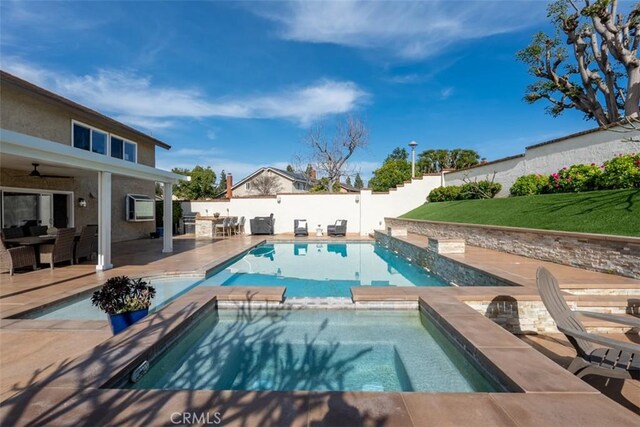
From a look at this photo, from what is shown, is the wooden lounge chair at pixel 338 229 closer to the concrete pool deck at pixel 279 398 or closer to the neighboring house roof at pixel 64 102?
the neighboring house roof at pixel 64 102

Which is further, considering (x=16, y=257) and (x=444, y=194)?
Result: (x=444, y=194)

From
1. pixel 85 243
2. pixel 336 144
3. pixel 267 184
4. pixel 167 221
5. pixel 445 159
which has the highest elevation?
pixel 445 159

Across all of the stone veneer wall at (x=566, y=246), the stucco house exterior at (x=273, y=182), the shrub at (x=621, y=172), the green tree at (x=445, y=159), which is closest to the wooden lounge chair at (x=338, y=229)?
the stone veneer wall at (x=566, y=246)

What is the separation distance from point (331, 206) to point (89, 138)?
12.4 meters

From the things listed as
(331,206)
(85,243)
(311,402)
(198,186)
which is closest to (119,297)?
(311,402)

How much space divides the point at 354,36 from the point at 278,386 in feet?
48.6

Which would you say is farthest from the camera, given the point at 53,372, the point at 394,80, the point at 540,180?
the point at 394,80

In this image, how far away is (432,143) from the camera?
29969 mm

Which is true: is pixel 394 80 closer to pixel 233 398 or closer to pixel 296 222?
pixel 296 222

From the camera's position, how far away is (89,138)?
38.3 ft

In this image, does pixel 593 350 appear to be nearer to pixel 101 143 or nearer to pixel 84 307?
pixel 84 307

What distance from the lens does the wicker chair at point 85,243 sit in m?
8.30

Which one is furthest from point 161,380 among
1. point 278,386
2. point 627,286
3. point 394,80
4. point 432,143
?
point 432,143

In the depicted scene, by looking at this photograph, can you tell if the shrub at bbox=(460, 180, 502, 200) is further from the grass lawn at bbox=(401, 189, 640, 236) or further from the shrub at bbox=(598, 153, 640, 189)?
the shrub at bbox=(598, 153, 640, 189)
